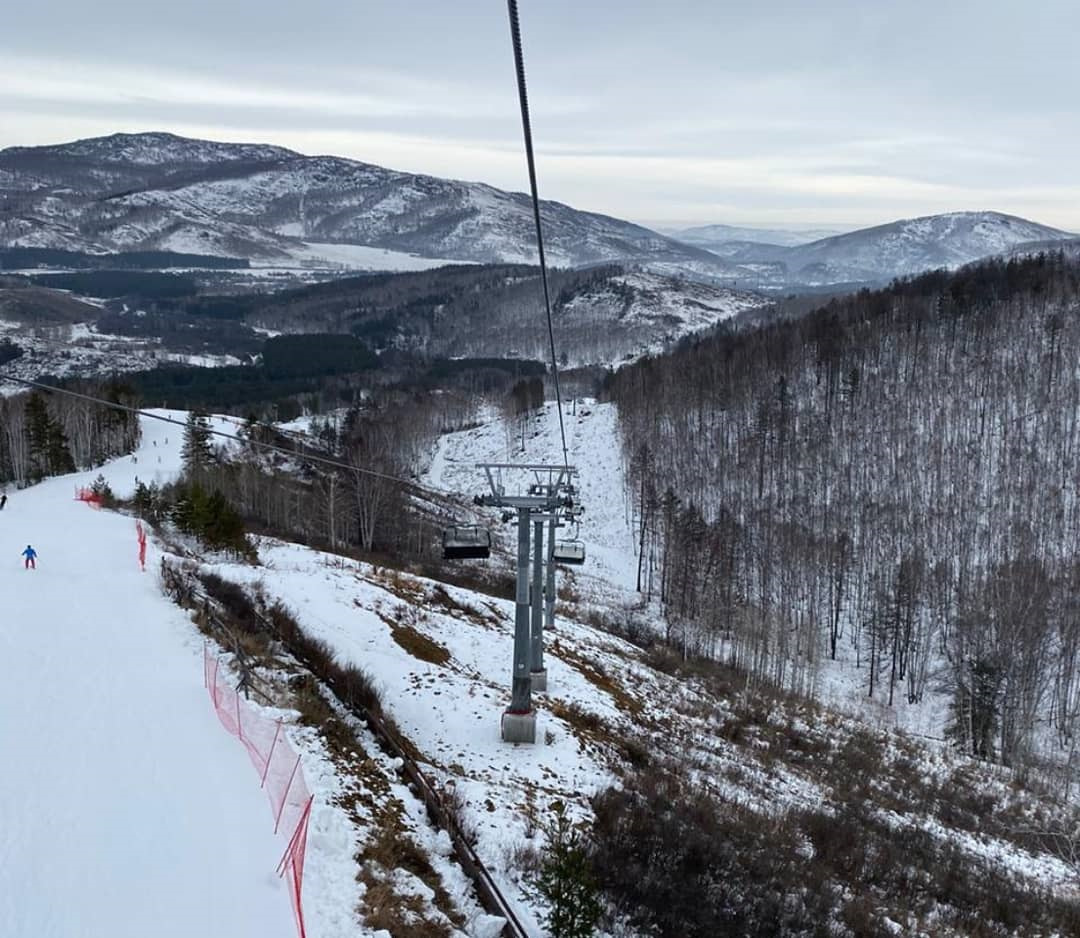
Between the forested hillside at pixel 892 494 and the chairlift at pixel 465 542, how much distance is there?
32410mm

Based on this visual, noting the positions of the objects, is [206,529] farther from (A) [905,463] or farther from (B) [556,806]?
(A) [905,463]

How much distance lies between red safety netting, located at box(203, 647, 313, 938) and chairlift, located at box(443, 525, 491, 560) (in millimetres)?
4757

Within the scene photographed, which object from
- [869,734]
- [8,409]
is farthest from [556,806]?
[8,409]

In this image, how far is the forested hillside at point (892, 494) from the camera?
50219 mm

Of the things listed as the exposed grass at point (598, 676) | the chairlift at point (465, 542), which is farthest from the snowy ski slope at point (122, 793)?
the exposed grass at point (598, 676)

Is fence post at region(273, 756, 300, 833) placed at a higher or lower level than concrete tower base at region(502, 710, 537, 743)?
higher

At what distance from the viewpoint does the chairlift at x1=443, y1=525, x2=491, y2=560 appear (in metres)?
16.9

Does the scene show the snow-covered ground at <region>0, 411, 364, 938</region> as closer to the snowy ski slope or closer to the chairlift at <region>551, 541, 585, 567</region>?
the snowy ski slope

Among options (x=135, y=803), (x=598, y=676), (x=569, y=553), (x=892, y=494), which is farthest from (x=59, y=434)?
(x=892, y=494)

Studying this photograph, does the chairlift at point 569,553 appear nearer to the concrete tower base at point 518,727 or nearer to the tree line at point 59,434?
the concrete tower base at point 518,727

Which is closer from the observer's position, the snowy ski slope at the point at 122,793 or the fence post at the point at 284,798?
the snowy ski slope at the point at 122,793

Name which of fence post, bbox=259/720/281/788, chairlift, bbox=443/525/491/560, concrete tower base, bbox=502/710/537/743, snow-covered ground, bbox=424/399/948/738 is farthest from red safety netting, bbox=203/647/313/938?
snow-covered ground, bbox=424/399/948/738

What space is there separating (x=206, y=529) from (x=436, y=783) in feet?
81.3

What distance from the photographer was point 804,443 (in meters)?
85.2
